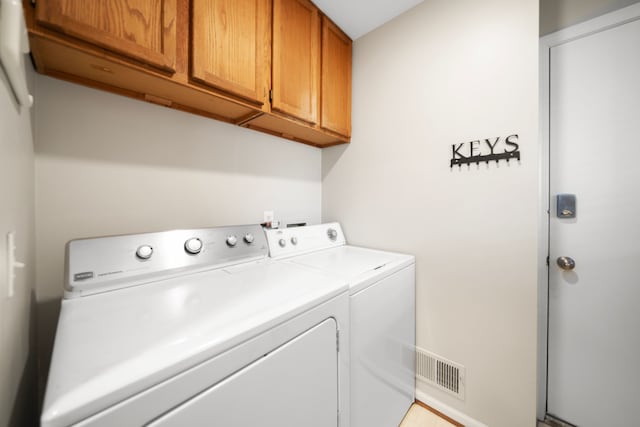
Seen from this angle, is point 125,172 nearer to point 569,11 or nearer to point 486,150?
point 486,150

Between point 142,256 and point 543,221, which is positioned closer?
point 142,256

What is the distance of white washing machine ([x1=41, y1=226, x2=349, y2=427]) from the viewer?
1.40ft

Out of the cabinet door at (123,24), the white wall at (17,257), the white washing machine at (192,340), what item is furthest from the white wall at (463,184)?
the white wall at (17,257)

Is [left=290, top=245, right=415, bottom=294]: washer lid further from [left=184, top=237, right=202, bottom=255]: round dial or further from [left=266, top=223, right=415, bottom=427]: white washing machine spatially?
[left=184, top=237, right=202, bottom=255]: round dial

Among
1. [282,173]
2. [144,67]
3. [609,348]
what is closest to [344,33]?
[282,173]

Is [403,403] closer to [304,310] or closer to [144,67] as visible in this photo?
[304,310]

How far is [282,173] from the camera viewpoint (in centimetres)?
173

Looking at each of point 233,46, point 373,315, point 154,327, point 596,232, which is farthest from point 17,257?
point 596,232

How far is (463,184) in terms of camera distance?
4.29ft

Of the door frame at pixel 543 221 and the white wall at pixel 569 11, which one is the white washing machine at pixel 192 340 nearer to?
the door frame at pixel 543 221

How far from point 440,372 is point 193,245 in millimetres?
1582

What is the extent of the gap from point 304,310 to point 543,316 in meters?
1.45

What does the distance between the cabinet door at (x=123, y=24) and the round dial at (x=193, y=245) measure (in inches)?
27.4

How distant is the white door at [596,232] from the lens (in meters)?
1.10
